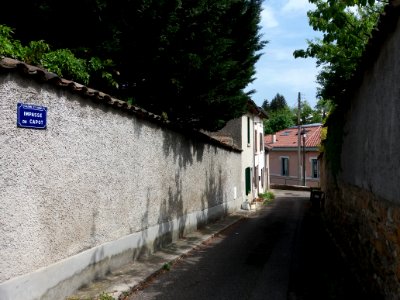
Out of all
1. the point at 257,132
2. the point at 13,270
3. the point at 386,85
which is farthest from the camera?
the point at 257,132

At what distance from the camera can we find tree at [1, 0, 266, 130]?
30.9 feet

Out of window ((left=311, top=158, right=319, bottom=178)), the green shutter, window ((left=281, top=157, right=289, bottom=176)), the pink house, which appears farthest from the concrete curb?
window ((left=281, top=157, right=289, bottom=176))

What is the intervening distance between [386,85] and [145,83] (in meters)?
6.76

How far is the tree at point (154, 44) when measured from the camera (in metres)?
9.41

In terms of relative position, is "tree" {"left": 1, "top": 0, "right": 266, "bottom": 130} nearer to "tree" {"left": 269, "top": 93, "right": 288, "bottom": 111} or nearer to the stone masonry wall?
the stone masonry wall

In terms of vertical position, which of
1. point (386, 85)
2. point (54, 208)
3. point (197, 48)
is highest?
point (197, 48)

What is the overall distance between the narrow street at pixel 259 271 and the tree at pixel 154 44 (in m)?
3.91

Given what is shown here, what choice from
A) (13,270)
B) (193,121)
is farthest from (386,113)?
(193,121)

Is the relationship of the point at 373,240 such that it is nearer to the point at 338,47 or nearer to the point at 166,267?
the point at 166,267

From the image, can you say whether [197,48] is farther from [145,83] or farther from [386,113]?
[386,113]

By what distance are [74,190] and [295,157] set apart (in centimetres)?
3763

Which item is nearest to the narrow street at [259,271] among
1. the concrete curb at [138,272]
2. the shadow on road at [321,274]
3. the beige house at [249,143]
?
the shadow on road at [321,274]

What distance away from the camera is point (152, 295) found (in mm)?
6785

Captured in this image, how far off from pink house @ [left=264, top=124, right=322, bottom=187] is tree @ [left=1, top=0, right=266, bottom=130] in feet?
85.0
